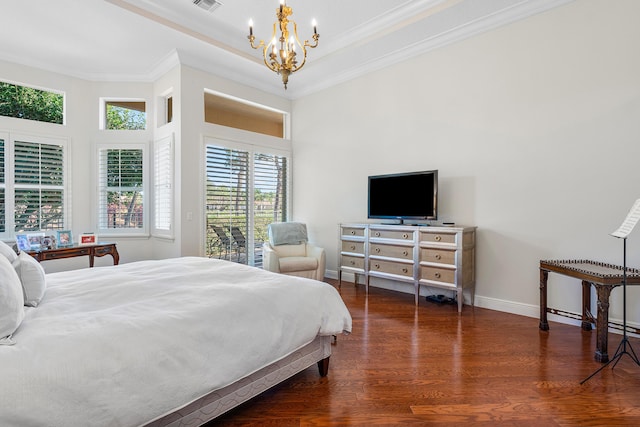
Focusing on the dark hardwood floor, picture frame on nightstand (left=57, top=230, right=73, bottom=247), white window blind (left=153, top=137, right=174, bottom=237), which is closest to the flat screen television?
the dark hardwood floor

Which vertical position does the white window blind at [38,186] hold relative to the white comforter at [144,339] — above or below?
above

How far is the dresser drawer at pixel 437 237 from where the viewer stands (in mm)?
3520

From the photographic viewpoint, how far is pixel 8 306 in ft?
4.16

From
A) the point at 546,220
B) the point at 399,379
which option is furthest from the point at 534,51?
the point at 399,379

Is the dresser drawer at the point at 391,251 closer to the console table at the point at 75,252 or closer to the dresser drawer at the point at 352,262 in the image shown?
the dresser drawer at the point at 352,262

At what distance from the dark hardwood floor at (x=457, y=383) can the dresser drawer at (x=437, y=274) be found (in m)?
0.60

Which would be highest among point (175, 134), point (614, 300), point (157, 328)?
point (175, 134)

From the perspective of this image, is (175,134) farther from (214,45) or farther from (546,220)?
(546,220)

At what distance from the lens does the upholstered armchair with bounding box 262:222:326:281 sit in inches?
173

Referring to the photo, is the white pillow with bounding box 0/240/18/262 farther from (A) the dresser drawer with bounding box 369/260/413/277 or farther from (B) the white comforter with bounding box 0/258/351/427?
(A) the dresser drawer with bounding box 369/260/413/277

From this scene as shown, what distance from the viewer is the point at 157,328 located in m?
1.39

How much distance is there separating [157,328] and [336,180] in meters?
4.08

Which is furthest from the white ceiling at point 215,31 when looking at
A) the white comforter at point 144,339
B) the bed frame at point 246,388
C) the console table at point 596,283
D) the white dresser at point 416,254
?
the bed frame at point 246,388

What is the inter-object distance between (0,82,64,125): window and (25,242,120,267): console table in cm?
201
